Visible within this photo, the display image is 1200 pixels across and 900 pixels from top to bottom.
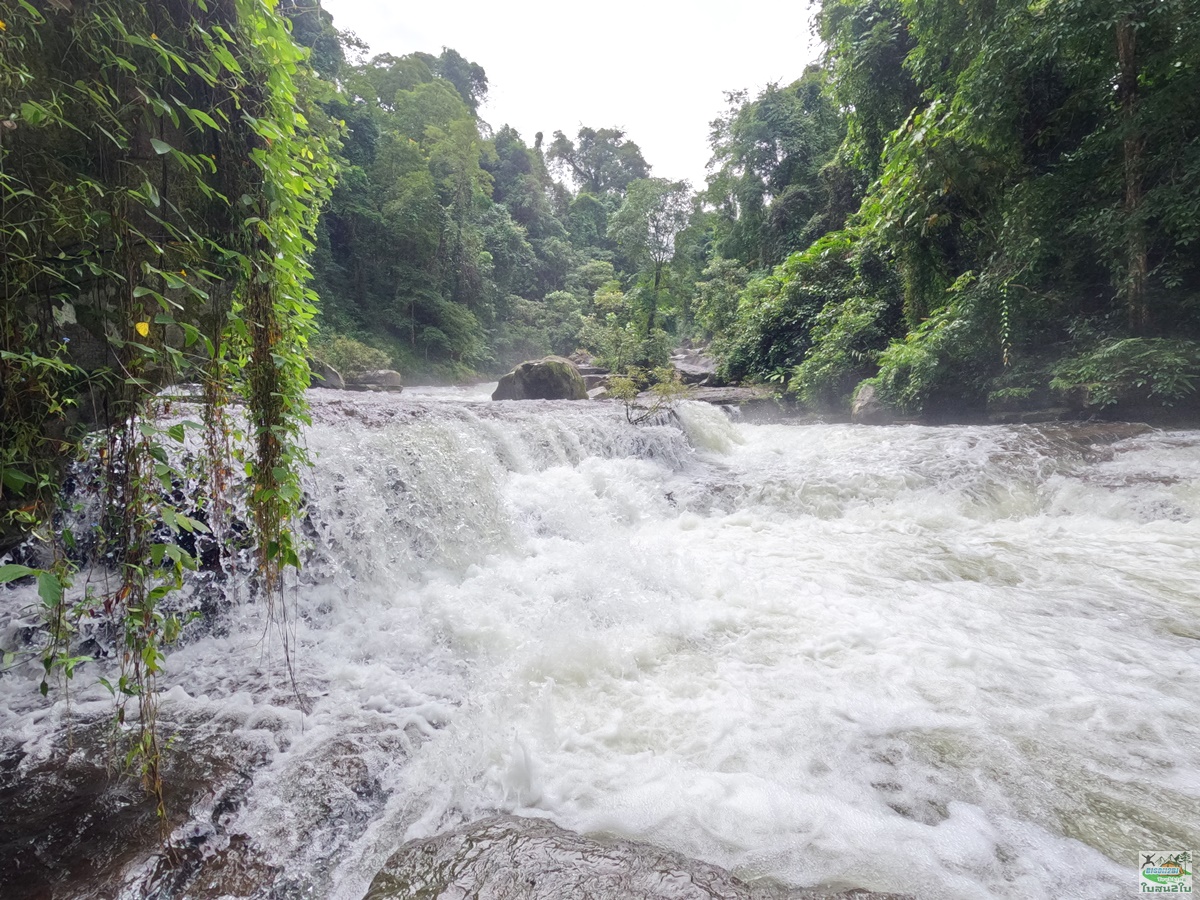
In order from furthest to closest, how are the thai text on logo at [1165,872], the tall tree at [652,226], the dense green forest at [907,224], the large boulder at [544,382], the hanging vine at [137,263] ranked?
1. the tall tree at [652,226]
2. the large boulder at [544,382]
3. the dense green forest at [907,224]
4. the thai text on logo at [1165,872]
5. the hanging vine at [137,263]

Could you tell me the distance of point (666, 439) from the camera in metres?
8.88

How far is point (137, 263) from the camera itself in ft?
4.80

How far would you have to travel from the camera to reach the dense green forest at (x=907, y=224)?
6.60 metres

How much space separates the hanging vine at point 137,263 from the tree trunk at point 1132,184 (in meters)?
9.33

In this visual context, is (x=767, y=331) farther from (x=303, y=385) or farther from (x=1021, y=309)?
(x=303, y=385)

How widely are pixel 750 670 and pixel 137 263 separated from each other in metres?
3.33

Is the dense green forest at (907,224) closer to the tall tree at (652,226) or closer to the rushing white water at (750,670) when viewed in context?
the tall tree at (652,226)

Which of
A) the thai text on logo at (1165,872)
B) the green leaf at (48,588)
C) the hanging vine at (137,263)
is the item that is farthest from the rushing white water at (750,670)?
the green leaf at (48,588)

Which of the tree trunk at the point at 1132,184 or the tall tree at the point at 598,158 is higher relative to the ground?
the tall tree at the point at 598,158

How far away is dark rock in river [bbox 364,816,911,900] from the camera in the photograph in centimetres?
170

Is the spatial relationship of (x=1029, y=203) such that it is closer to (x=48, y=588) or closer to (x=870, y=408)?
(x=870, y=408)

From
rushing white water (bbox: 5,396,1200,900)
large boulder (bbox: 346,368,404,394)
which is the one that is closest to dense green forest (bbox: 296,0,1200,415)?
large boulder (bbox: 346,368,404,394)

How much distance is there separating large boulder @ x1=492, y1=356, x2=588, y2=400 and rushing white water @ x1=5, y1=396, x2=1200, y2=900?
6484 millimetres

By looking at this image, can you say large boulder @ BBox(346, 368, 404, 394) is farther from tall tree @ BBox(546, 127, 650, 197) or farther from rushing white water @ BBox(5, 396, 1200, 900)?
tall tree @ BBox(546, 127, 650, 197)
